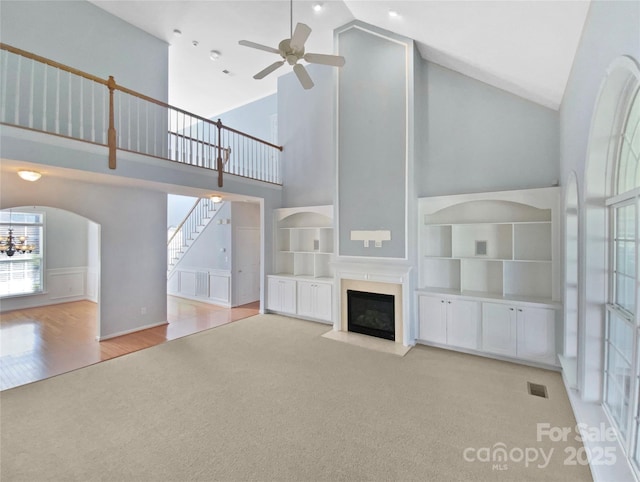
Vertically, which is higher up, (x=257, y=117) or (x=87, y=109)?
(x=257, y=117)

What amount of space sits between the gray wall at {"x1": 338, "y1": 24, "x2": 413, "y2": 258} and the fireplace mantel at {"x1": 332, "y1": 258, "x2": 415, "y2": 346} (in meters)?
0.15

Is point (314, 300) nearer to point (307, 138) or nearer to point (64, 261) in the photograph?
point (307, 138)

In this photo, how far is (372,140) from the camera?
5.05 metres

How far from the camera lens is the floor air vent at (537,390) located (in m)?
3.23

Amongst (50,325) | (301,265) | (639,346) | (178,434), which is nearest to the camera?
(639,346)

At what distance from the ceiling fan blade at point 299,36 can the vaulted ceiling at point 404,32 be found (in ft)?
4.65

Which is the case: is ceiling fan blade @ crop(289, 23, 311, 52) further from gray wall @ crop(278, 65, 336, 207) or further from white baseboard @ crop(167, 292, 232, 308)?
white baseboard @ crop(167, 292, 232, 308)

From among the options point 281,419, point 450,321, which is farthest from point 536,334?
point 281,419

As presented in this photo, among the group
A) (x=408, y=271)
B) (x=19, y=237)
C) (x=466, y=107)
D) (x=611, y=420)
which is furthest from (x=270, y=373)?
(x=19, y=237)

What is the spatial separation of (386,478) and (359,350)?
2.43 m

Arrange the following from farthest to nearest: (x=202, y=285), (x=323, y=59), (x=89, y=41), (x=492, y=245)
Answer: (x=202, y=285) → (x=89, y=41) → (x=492, y=245) → (x=323, y=59)

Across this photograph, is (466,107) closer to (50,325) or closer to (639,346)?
(639,346)

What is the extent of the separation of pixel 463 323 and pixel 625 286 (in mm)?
2371

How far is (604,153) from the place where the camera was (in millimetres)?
2295
